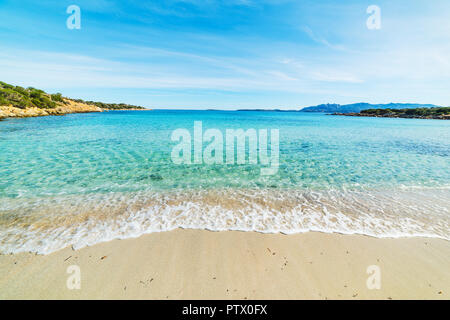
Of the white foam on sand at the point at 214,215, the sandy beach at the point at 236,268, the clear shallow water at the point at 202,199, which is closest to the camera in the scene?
the sandy beach at the point at 236,268

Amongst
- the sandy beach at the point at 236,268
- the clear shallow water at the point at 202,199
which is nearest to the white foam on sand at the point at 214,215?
the clear shallow water at the point at 202,199

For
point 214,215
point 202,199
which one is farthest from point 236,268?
point 202,199

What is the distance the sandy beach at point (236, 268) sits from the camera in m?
3.75

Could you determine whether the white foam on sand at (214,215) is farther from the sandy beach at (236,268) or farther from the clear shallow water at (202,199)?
the sandy beach at (236,268)

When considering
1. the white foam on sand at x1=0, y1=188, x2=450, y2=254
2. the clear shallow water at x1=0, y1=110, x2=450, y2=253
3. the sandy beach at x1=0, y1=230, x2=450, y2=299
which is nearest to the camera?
the sandy beach at x1=0, y1=230, x2=450, y2=299

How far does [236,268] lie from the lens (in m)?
4.29

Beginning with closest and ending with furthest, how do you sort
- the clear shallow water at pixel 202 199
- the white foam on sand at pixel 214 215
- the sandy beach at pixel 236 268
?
1. the sandy beach at pixel 236 268
2. the white foam on sand at pixel 214 215
3. the clear shallow water at pixel 202 199

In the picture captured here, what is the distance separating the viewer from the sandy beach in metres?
3.75

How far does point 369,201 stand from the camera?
796 centimetres

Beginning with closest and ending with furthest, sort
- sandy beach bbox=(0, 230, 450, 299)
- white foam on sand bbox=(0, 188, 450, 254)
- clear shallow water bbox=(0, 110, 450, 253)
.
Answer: sandy beach bbox=(0, 230, 450, 299) < white foam on sand bbox=(0, 188, 450, 254) < clear shallow water bbox=(0, 110, 450, 253)

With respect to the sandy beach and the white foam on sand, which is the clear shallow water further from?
the sandy beach

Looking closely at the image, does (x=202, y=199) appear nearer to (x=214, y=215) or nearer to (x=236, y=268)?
(x=214, y=215)

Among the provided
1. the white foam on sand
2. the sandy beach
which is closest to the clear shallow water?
the white foam on sand
